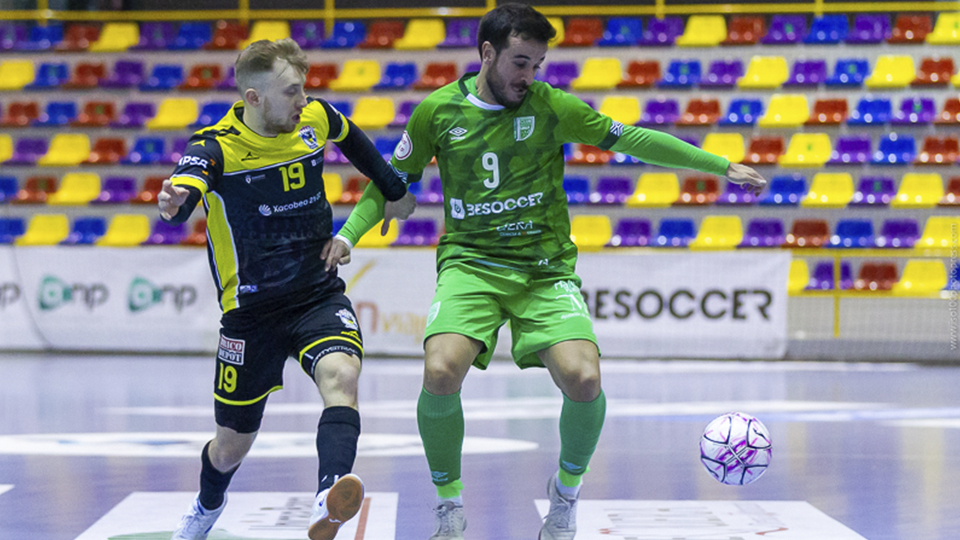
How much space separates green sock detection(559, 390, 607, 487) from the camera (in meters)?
4.06

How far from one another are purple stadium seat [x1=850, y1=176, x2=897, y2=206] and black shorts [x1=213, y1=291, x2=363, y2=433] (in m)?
11.5

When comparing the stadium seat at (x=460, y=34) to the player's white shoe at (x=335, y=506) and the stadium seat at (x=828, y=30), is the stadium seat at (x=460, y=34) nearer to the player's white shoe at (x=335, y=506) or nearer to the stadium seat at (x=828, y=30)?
the stadium seat at (x=828, y=30)

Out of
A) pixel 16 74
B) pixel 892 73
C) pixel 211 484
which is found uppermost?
pixel 16 74

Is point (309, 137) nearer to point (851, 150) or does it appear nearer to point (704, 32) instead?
point (851, 150)

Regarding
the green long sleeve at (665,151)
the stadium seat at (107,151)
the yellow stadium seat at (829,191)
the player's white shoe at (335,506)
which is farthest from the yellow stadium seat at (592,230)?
the player's white shoe at (335,506)

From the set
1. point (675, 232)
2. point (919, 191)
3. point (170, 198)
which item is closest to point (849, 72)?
point (919, 191)

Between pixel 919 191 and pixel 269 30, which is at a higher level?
pixel 269 30

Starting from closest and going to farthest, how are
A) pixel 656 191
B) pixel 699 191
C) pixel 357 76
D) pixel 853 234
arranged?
pixel 853 234, pixel 656 191, pixel 699 191, pixel 357 76

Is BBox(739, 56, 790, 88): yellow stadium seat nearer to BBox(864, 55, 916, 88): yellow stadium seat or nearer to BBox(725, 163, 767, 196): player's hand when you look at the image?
BBox(864, 55, 916, 88): yellow stadium seat

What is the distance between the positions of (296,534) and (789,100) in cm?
1205

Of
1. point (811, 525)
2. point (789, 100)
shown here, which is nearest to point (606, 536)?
point (811, 525)

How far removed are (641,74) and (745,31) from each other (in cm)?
160

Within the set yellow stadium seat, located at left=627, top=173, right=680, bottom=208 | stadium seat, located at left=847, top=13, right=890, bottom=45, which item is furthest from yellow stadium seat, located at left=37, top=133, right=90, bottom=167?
stadium seat, located at left=847, top=13, right=890, bottom=45

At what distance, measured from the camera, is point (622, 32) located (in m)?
15.9
